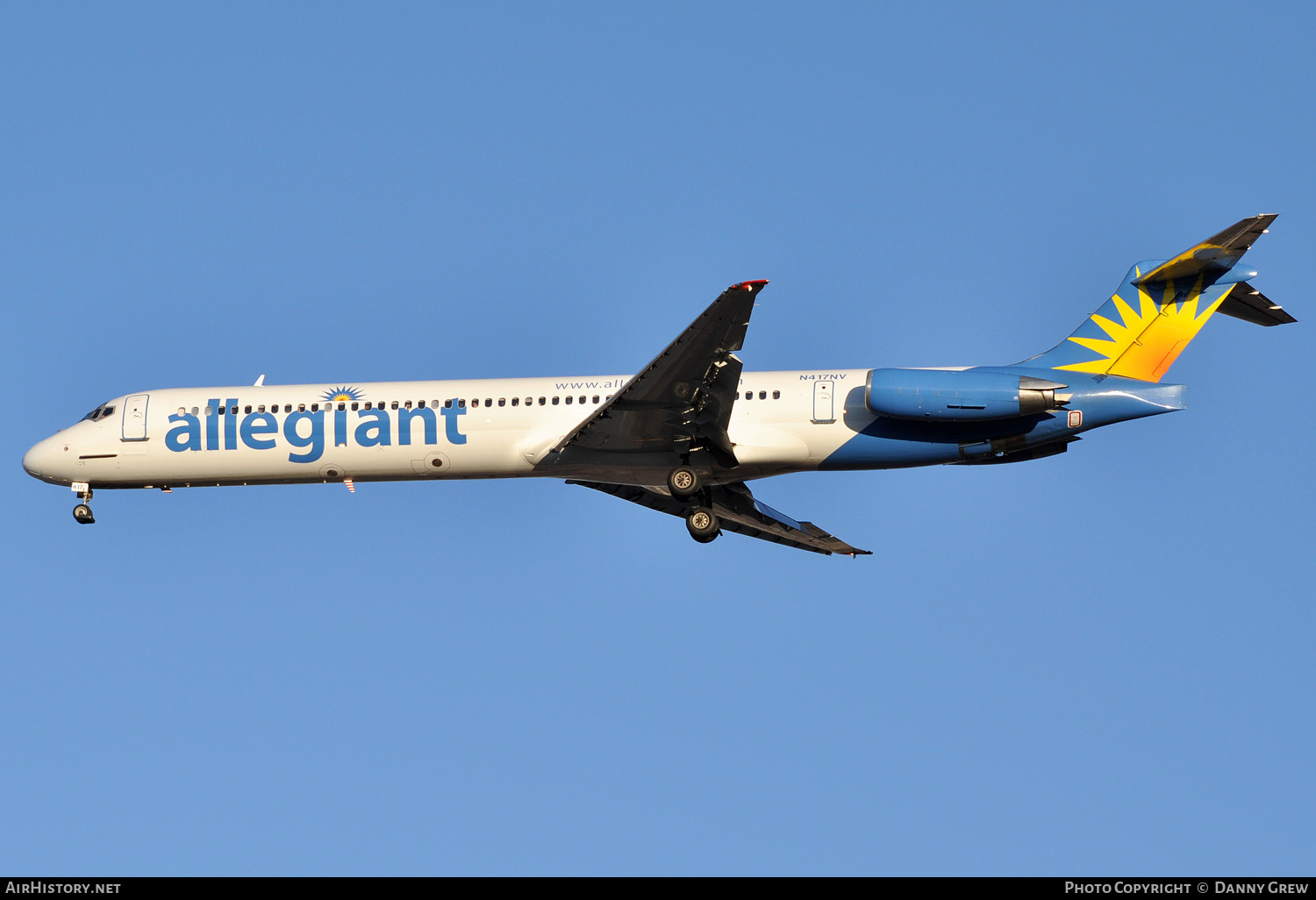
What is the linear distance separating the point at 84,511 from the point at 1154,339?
20676 mm

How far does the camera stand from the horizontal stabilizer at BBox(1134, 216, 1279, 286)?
2508cm

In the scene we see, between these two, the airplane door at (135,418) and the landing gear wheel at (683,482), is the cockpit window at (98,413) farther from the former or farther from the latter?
the landing gear wheel at (683,482)

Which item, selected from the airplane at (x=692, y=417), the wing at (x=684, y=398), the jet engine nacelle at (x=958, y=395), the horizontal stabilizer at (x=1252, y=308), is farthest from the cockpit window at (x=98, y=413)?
the horizontal stabilizer at (x=1252, y=308)

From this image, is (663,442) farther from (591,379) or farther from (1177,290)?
(1177,290)

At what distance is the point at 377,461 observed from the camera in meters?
28.2

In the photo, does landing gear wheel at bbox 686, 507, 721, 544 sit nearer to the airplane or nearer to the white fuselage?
the airplane

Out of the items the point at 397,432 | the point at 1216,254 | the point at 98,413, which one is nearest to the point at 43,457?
the point at 98,413

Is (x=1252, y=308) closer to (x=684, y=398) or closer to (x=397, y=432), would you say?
(x=684, y=398)

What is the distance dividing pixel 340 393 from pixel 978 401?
474 inches

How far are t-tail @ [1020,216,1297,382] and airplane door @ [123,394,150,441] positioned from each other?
17.1 metres

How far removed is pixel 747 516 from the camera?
30.6 metres

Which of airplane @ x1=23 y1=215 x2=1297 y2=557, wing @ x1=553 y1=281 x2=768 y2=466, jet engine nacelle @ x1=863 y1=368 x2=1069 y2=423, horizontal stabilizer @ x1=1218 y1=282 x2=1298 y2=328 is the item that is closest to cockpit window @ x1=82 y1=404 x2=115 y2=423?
airplane @ x1=23 y1=215 x2=1297 y2=557
